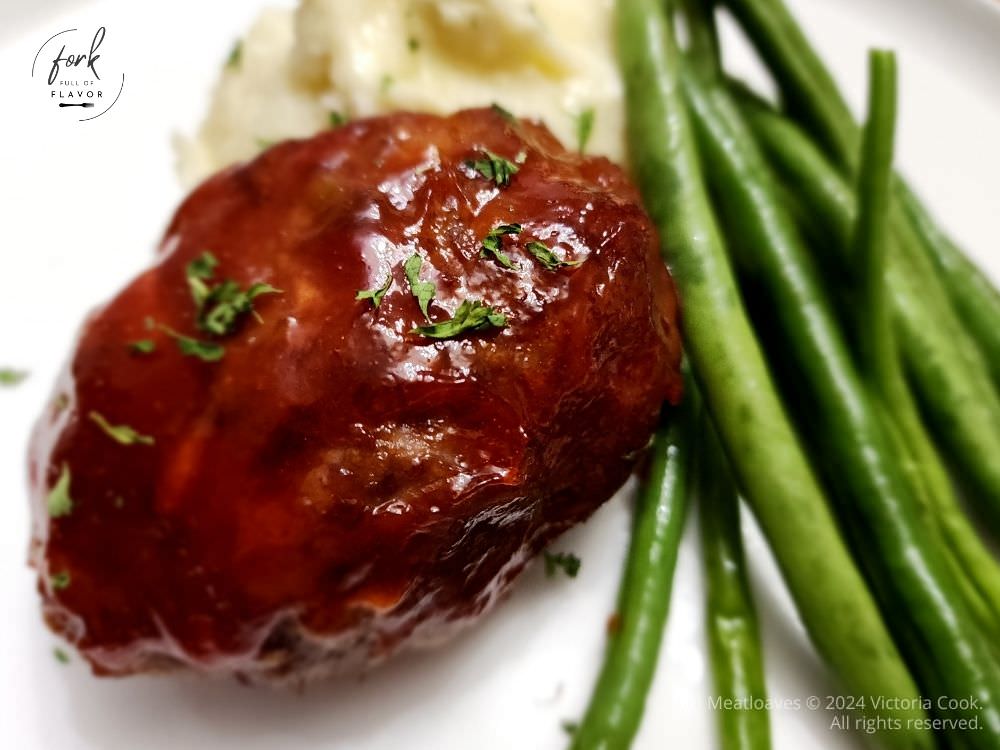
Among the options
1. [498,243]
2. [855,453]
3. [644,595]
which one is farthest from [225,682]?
[855,453]

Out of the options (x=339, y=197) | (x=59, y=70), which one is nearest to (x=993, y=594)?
(x=339, y=197)

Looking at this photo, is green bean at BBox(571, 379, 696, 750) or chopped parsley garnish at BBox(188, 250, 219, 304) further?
green bean at BBox(571, 379, 696, 750)

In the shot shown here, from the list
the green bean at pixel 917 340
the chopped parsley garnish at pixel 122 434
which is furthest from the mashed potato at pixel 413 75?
the chopped parsley garnish at pixel 122 434

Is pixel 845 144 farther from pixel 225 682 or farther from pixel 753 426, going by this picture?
pixel 225 682

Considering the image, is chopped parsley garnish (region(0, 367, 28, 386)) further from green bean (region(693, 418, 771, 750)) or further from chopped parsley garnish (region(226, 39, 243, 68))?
green bean (region(693, 418, 771, 750))

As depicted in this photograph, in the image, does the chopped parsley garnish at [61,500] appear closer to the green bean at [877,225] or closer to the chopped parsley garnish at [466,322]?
the chopped parsley garnish at [466,322]

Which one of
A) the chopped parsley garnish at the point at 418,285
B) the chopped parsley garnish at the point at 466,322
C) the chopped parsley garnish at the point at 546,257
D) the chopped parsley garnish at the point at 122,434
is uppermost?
the chopped parsley garnish at the point at 546,257

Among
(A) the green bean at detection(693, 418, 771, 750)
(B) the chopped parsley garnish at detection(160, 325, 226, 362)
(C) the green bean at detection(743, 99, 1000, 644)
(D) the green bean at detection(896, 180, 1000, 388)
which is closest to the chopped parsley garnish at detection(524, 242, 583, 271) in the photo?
(B) the chopped parsley garnish at detection(160, 325, 226, 362)
